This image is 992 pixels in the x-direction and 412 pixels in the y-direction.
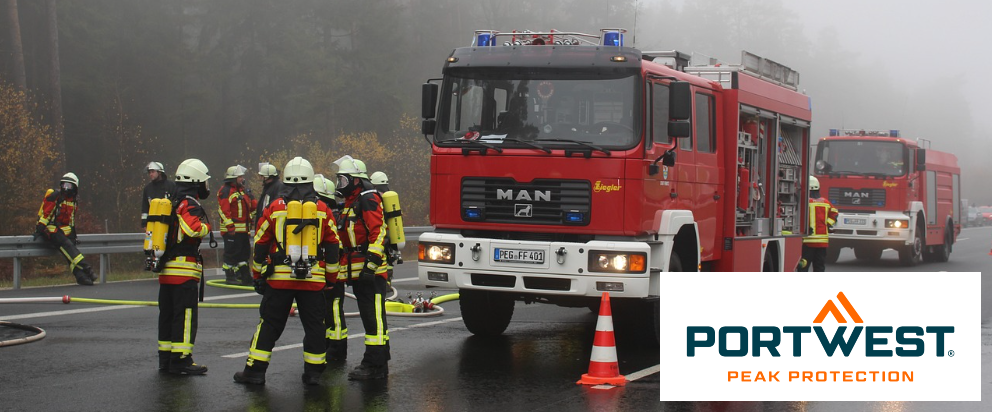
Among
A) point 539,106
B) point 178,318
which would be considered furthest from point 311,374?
point 539,106

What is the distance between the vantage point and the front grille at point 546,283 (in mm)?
9586

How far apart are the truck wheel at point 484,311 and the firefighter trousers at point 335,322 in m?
1.67

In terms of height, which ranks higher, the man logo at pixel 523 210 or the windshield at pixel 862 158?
the windshield at pixel 862 158

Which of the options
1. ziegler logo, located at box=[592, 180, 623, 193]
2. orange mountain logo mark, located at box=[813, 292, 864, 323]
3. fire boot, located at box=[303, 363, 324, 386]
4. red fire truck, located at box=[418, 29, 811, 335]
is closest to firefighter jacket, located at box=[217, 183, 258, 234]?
red fire truck, located at box=[418, 29, 811, 335]

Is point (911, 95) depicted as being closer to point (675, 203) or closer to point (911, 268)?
point (911, 268)

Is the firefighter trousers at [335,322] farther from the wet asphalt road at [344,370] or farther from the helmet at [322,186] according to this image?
the helmet at [322,186]

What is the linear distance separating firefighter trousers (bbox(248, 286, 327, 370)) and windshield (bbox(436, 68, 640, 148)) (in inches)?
99.2

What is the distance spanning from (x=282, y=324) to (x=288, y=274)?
1.38ft

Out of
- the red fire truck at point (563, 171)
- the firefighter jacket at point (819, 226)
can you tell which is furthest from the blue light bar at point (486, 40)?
the firefighter jacket at point (819, 226)

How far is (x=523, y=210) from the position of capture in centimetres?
980

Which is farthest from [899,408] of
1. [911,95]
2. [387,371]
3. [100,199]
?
[911,95]

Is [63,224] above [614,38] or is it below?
below

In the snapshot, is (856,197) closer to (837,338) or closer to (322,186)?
(322,186)

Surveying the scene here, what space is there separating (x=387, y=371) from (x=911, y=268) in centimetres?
1836
